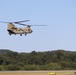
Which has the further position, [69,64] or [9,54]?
[9,54]

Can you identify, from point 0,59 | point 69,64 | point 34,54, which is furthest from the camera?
point 34,54

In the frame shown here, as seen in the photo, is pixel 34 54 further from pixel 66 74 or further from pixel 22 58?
pixel 66 74

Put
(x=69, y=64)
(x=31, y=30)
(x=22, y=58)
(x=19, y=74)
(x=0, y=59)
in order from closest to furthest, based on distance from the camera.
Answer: (x=19, y=74) < (x=31, y=30) < (x=69, y=64) < (x=0, y=59) < (x=22, y=58)

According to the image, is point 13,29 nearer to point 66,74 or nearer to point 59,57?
point 66,74

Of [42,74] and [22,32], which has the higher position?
[22,32]

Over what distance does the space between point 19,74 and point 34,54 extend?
98.2 m

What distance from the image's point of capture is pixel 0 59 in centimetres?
12731

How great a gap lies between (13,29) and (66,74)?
11.0 m

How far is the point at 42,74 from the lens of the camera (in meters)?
53.3

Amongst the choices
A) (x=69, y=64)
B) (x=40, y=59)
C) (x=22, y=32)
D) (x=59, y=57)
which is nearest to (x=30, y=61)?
(x=40, y=59)

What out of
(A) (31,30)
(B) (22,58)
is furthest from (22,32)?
(B) (22,58)

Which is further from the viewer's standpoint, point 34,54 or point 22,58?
point 34,54

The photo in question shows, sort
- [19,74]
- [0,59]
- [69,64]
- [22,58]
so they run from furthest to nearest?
[22,58], [0,59], [69,64], [19,74]

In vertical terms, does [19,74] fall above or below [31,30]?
below
